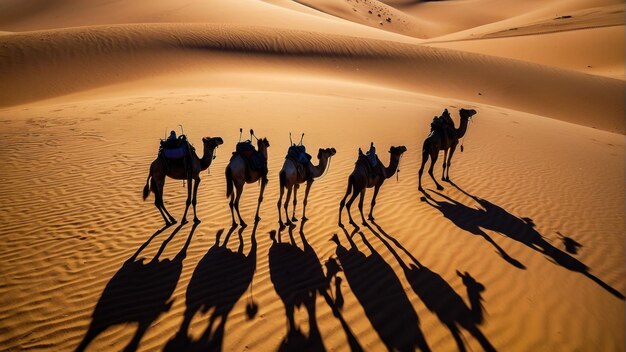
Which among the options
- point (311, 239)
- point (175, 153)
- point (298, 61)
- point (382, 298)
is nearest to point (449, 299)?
point (382, 298)

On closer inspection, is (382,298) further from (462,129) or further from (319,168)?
(462,129)

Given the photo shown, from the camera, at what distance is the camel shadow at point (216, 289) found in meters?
4.26

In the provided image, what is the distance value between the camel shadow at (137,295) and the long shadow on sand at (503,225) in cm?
619

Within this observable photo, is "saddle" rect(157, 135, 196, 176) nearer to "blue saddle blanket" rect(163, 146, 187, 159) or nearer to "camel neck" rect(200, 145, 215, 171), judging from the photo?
"blue saddle blanket" rect(163, 146, 187, 159)

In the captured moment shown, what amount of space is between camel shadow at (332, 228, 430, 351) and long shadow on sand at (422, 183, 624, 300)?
2.73 metres

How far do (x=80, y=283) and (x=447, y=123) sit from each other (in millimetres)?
9570

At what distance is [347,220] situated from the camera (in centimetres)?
749

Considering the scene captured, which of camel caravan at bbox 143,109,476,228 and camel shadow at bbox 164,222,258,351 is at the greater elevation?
camel caravan at bbox 143,109,476,228

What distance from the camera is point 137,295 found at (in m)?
4.99

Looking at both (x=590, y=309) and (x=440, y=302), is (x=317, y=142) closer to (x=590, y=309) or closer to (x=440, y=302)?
(x=440, y=302)

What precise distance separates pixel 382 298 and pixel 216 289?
2.69m

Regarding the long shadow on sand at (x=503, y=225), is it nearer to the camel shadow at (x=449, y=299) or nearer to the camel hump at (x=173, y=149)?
the camel shadow at (x=449, y=299)

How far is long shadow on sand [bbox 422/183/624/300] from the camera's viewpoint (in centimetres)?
616

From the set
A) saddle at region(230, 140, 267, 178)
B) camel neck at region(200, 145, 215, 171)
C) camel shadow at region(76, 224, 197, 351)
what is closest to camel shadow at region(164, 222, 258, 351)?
camel shadow at region(76, 224, 197, 351)
